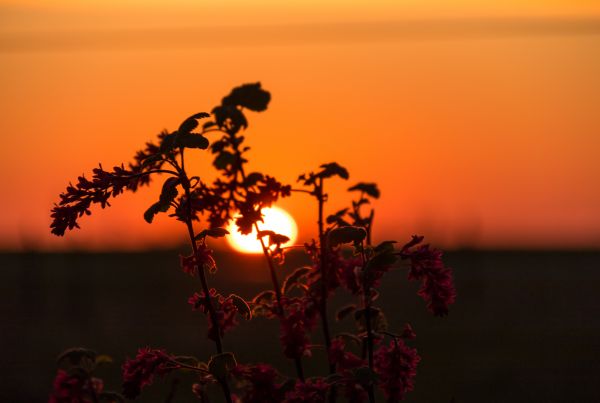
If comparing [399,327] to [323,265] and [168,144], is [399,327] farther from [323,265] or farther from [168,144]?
[168,144]

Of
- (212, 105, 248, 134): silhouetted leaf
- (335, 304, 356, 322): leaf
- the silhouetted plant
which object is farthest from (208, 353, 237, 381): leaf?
(212, 105, 248, 134): silhouetted leaf

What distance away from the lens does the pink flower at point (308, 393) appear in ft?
13.6

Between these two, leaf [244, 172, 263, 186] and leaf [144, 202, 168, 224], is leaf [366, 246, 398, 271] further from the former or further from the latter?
leaf [144, 202, 168, 224]

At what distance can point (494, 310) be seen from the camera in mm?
34094

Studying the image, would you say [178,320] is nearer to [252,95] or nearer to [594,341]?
[594,341]

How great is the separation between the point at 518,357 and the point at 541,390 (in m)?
5.78

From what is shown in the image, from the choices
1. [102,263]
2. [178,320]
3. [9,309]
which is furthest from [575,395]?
[102,263]

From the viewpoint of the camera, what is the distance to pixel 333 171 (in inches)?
179

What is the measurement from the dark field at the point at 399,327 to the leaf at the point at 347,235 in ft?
37.0

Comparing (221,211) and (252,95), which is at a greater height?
(252,95)

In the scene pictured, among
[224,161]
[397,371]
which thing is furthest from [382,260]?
[224,161]

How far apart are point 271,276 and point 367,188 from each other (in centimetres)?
77

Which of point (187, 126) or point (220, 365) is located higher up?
point (187, 126)

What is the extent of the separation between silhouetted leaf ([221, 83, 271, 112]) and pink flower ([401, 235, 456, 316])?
1044 millimetres
